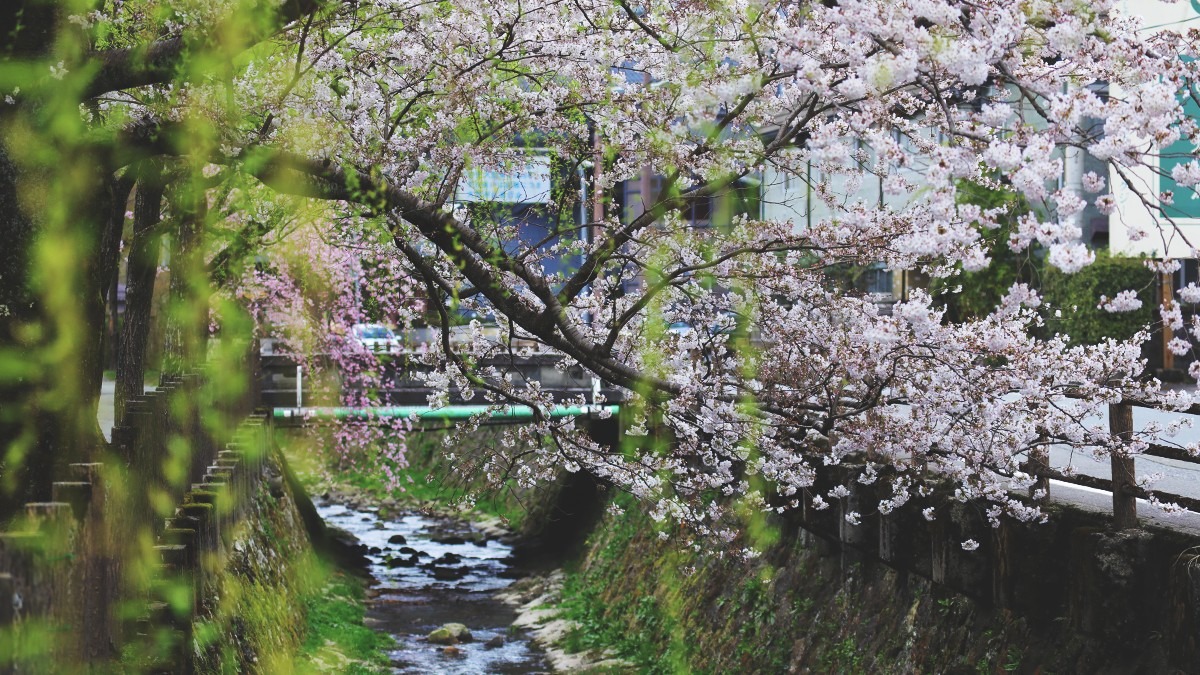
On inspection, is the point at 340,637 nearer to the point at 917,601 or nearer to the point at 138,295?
the point at 138,295

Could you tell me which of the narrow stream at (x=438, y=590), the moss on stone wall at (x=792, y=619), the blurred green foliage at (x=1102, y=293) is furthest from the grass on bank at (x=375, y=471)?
the blurred green foliage at (x=1102, y=293)

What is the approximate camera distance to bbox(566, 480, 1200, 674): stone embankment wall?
8.45 meters

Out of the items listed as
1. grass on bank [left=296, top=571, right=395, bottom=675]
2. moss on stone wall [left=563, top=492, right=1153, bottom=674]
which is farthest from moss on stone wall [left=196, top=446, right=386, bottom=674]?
moss on stone wall [left=563, top=492, right=1153, bottom=674]

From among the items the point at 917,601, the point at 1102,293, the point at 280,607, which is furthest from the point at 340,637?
the point at 1102,293

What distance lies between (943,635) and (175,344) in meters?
9.64

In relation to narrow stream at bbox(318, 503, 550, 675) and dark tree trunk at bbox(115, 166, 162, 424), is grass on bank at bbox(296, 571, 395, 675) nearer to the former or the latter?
narrow stream at bbox(318, 503, 550, 675)

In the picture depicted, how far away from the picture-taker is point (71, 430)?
23.1 ft

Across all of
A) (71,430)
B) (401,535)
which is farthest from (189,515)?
(401,535)

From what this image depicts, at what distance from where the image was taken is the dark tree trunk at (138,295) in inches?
502

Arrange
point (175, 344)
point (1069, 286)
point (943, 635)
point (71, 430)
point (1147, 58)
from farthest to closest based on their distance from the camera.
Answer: point (1069, 286), point (175, 344), point (943, 635), point (71, 430), point (1147, 58)

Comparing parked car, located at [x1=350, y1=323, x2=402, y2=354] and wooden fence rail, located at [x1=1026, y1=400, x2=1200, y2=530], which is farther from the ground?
parked car, located at [x1=350, y1=323, x2=402, y2=354]

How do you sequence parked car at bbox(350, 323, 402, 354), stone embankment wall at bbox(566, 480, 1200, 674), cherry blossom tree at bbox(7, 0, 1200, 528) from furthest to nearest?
parked car at bbox(350, 323, 402, 354) < stone embankment wall at bbox(566, 480, 1200, 674) < cherry blossom tree at bbox(7, 0, 1200, 528)

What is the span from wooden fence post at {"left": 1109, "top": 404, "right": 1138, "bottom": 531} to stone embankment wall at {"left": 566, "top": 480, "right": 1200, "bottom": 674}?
0.57 ft

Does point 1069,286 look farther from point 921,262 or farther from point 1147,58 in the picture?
point 1147,58
